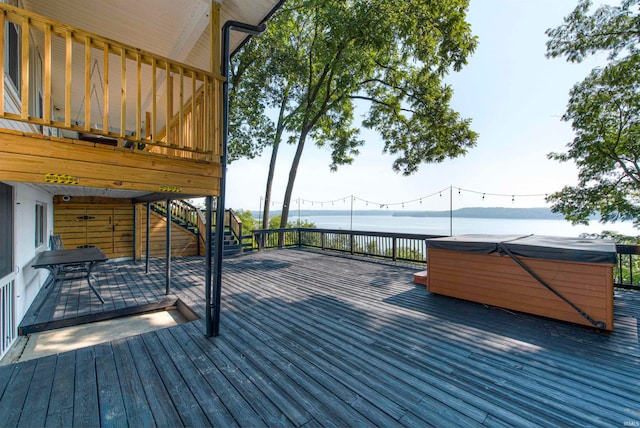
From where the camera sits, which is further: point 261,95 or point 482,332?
point 261,95

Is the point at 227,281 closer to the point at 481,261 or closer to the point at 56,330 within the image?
the point at 56,330

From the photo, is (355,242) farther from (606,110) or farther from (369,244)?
(606,110)

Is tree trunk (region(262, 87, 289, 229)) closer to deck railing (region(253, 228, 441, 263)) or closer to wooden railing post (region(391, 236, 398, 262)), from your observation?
deck railing (region(253, 228, 441, 263))

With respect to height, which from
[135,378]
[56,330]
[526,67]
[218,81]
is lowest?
[56,330]

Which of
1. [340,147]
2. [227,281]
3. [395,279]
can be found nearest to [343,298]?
[395,279]

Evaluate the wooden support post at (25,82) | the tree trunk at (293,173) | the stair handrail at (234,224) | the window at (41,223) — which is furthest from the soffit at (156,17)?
the tree trunk at (293,173)

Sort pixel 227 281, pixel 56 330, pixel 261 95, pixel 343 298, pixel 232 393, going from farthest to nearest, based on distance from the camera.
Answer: pixel 261 95 → pixel 227 281 → pixel 343 298 → pixel 56 330 → pixel 232 393

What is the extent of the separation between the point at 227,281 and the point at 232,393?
3.54 meters

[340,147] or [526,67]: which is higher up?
[526,67]

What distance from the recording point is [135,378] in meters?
2.15

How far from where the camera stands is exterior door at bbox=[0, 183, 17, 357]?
2.72 metres

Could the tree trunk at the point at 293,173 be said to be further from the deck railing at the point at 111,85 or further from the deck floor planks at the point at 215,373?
the deck floor planks at the point at 215,373

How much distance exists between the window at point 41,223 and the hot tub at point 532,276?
6.85 metres

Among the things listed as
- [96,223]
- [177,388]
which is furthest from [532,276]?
[96,223]
